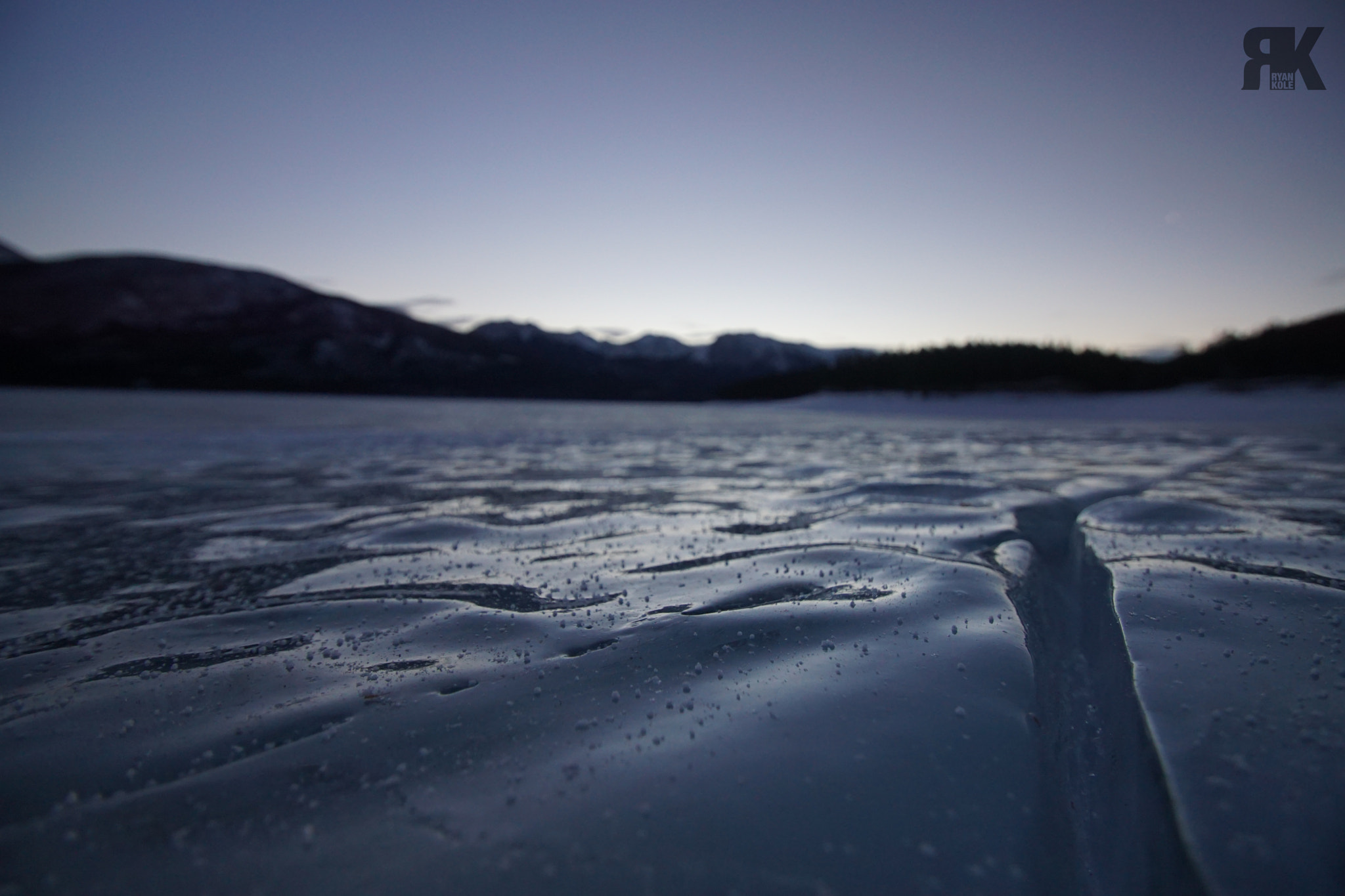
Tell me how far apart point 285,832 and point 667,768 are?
0.53m

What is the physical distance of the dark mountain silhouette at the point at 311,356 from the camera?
2475 centimetres

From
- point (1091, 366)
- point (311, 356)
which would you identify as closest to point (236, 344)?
point (311, 356)

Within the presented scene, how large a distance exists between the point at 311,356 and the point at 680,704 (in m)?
68.3

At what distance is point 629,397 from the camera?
58844mm

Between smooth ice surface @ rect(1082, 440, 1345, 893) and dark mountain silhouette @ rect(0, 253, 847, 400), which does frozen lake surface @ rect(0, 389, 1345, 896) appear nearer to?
smooth ice surface @ rect(1082, 440, 1345, 893)

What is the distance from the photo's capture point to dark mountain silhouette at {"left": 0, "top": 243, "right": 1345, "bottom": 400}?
24750 millimetres

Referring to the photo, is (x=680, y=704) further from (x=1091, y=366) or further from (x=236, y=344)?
(x=236, y=344)

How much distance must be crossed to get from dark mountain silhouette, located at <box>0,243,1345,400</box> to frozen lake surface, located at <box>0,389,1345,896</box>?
23989 mm

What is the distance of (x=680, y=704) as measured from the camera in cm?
111

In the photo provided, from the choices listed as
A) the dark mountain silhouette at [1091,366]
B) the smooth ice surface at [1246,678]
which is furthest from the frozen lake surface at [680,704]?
the dark mountain silhouette at [1091,366]

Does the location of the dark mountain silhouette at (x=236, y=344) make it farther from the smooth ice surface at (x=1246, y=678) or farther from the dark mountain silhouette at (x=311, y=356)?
the smooth ice surface at (x=1246, y=678)

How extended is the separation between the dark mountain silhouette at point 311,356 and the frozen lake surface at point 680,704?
24.0 m

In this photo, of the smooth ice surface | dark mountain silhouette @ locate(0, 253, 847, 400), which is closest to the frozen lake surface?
the smooth ice surface

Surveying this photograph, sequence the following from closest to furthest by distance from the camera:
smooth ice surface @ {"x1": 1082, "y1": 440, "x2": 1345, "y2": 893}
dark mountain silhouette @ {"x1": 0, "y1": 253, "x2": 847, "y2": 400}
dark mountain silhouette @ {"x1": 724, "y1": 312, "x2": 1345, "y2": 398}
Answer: smooth ice surface @ {"x1": 1082, "y1": 440, "x2": 1345, "y2": 893}, dark mountain silhouette @ {"x1": 724, "y1": 312, "x2": 1345, "y2": 398}, dark mountain silhouette @ {"x1": 0, "y1": 253, "x2": 847, "y2": 400}
